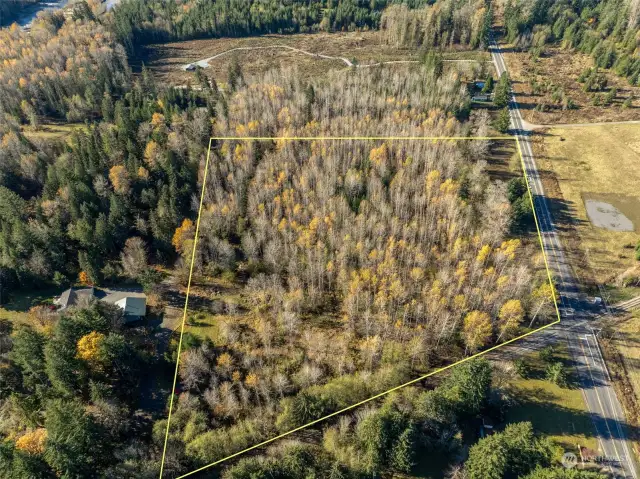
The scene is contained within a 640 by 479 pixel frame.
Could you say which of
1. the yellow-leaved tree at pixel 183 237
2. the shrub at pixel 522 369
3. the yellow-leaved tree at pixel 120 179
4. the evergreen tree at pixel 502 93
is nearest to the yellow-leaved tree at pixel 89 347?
the yellow-leaved tree at pixel 183 237

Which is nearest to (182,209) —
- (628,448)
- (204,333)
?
(204,333)

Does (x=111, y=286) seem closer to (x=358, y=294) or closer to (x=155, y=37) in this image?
(x=358, y=294)

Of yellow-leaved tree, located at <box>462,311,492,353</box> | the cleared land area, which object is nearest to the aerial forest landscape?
yellow-leaved tree, located at <box>462,311,492,353</box>

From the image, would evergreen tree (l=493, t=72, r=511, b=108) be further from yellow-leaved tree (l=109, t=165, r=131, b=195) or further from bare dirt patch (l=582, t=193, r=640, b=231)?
yellow-leaved tree (l=109, t=165, r=131, b=195)

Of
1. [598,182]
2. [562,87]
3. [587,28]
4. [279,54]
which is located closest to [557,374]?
[598,182]

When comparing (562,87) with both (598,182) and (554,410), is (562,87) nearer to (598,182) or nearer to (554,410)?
(598,182)

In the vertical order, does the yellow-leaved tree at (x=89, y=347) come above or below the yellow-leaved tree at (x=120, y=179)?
below

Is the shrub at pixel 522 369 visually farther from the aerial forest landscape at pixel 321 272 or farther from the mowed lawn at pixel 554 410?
the mowed lawn at pixel 554 410
